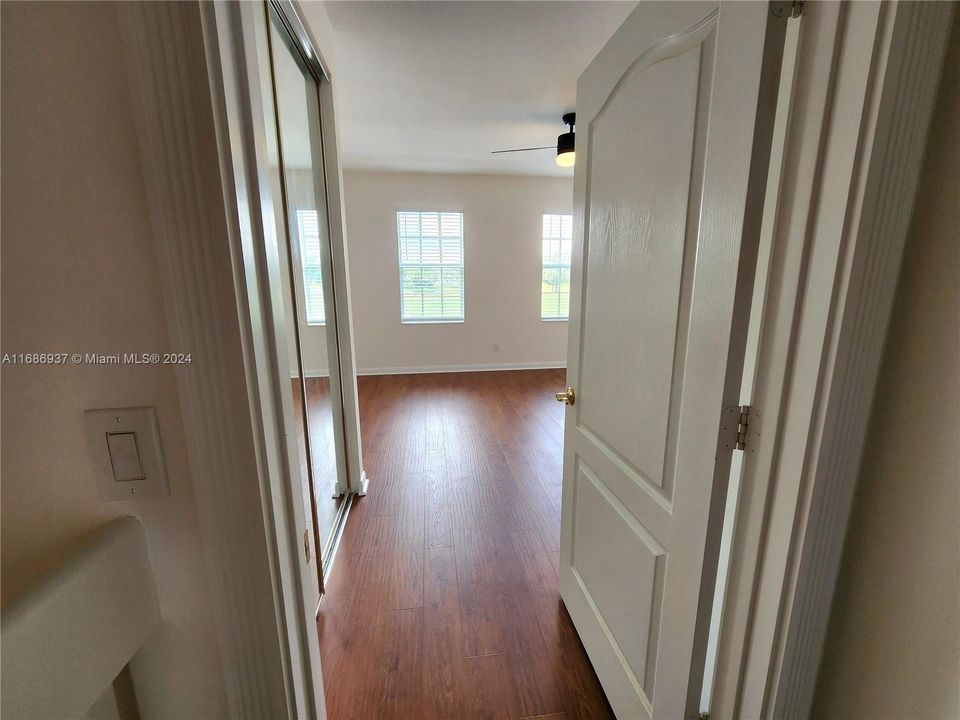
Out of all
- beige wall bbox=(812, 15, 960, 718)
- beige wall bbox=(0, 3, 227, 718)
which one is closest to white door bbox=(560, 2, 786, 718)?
beige wall bbox=(812, 15, 960, 718)

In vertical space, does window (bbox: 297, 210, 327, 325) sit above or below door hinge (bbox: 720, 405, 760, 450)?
above

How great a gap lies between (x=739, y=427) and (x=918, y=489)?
0.25 metres

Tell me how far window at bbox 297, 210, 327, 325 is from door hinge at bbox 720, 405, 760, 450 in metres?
1.57

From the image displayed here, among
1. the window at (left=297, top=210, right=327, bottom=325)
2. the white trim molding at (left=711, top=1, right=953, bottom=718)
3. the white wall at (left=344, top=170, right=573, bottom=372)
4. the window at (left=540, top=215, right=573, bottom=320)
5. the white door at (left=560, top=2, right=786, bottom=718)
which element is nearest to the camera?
the white trim molding at (left=711, top=1, right=953, bottom=718)

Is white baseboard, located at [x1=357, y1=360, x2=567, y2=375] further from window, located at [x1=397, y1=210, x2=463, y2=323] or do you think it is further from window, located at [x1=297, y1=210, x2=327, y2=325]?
window, located at [x1=297, y1=210, x2=327, y2=325]

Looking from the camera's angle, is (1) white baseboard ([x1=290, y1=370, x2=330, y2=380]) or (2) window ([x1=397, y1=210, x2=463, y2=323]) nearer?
(1) white baseboard ([x1=290, y1=370, x2=330, y2=380])

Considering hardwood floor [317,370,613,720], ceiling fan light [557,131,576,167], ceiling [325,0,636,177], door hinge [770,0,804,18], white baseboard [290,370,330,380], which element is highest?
ceiling [325,0,636,177]

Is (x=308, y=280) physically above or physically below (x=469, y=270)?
below

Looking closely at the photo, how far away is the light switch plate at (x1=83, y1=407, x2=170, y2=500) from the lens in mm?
502

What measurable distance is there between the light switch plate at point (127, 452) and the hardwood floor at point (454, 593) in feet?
3.97

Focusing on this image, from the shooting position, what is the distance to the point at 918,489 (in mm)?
614

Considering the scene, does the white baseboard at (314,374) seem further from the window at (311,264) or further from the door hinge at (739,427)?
the door hinge at (739,427)

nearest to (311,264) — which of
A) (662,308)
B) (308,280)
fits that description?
(308,280)

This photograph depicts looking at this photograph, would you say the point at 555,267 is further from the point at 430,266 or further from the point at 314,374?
the point at 314,374
